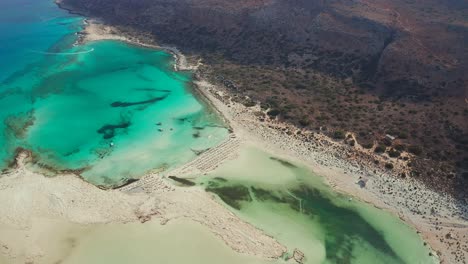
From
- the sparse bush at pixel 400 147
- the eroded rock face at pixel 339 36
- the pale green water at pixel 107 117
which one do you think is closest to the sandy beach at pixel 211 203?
the sparse bush at pixel 400 147

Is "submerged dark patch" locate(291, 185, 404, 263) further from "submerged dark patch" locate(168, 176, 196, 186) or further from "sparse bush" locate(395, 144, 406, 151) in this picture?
"sparse bush" locate(395, 144, 406, 151)

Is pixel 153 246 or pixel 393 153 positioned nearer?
pixel 153 246

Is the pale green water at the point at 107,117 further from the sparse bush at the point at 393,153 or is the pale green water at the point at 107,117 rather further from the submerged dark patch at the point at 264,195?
the sparse bush at the point at 393,153

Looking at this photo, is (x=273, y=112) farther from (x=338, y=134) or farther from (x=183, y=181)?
(x=183, y=181)

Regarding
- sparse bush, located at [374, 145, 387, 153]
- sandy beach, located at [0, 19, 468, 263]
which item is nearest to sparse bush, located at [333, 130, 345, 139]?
sandy beach, located at [0, 19, 468, 263]

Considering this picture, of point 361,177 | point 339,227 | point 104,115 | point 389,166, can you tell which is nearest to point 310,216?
point 339,227

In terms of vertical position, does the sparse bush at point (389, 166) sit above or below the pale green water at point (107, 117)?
above

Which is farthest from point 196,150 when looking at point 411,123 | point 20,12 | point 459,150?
point 20,12
